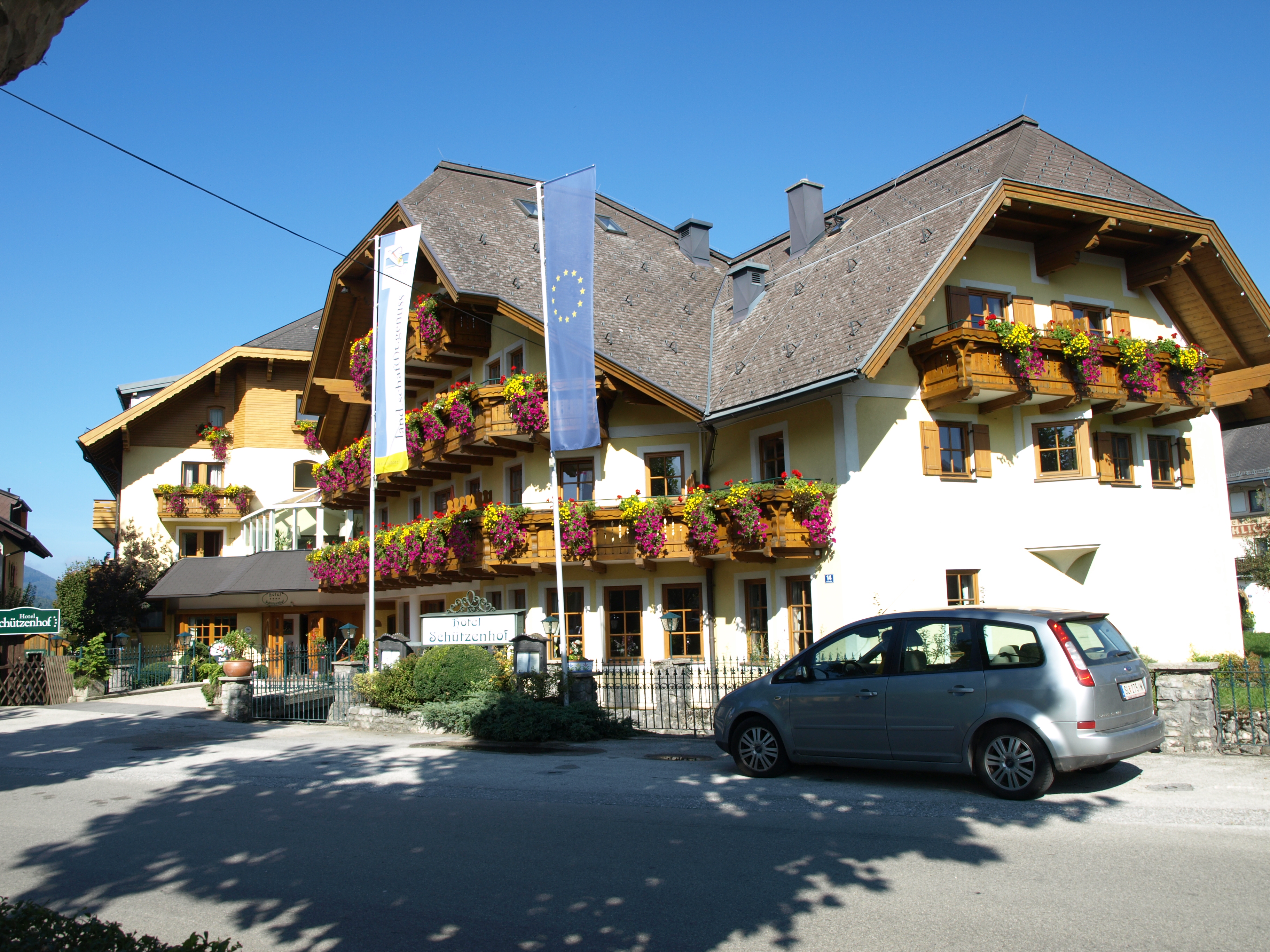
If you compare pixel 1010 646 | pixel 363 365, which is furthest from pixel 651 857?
pixel 363 365

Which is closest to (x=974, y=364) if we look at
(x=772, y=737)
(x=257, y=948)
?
(x=772, y=737)

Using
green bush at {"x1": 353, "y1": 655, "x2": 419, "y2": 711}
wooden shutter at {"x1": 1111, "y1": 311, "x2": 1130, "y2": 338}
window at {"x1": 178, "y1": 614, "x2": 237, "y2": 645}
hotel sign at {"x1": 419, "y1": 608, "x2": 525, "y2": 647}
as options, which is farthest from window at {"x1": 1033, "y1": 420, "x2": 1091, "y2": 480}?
window at {"x1": 178, "y1": 614, "x2": 237, "y2": 645}

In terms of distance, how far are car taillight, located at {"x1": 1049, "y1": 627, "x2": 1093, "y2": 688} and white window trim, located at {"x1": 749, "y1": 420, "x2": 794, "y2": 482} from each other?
37.0 ft

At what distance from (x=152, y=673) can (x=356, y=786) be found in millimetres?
23344

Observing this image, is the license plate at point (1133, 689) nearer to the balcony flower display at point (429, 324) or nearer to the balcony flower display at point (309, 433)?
the balcony flower display at point (429, 324)

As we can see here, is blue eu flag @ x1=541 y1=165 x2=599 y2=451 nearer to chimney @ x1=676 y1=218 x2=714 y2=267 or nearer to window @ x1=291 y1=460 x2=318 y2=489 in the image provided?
chimney @ x1=676 y1=218 x2=714 y2=267

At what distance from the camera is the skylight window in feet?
90.9

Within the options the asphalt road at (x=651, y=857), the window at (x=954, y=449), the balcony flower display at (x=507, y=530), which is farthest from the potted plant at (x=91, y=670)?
the window at (x=954, y=449)

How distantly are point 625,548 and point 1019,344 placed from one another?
28.2 feet

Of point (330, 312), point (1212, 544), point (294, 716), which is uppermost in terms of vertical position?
point (330, 312)

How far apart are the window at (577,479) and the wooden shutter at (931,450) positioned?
23.9ft

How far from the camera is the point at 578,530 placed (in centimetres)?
1973

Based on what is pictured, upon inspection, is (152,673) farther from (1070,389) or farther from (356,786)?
(1070,389)

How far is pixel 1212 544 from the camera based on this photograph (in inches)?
846
